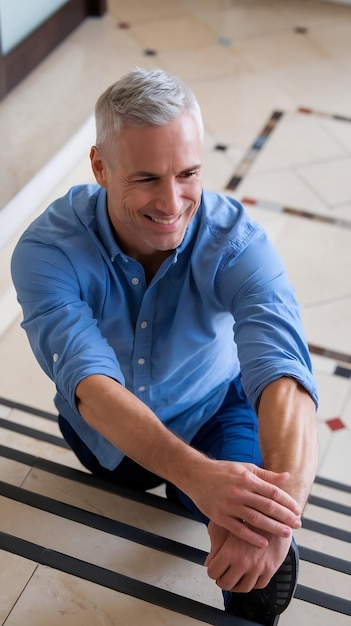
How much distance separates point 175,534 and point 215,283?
2.54 ft

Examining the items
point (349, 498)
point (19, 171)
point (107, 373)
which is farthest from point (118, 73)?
point (107, 373)

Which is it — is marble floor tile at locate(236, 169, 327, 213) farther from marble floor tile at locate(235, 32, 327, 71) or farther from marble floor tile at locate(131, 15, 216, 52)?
marble floor tile at locate(131, 15, 216, 52)

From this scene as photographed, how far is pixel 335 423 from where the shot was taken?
10.3 feet

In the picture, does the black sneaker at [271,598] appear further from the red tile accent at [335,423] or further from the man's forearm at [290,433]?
the red tile accent at [335,423]

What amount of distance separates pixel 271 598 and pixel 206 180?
3055mm

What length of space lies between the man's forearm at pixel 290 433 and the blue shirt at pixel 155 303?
3 centimetres

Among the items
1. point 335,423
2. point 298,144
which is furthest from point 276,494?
point 298,144

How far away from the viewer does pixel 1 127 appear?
477 centimetres

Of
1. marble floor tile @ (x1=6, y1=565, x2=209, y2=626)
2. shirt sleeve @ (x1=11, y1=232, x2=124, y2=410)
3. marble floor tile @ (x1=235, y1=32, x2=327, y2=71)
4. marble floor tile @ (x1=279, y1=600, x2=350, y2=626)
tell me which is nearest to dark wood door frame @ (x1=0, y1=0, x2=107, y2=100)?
marble floor tile @ (x1=235, y1=32, x2=327, y2=71)

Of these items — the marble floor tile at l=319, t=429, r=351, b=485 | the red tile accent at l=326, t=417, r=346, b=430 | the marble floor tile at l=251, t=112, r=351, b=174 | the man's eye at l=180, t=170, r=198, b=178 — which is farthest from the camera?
the marble floor tile at l=251, t=112, r=351, b=174

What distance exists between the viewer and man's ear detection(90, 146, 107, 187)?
1.94m

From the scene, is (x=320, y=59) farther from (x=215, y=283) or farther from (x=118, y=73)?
(x=215, y=283)

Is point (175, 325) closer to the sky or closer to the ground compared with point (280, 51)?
closer to the sky

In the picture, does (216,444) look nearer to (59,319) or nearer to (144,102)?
(59,319)
